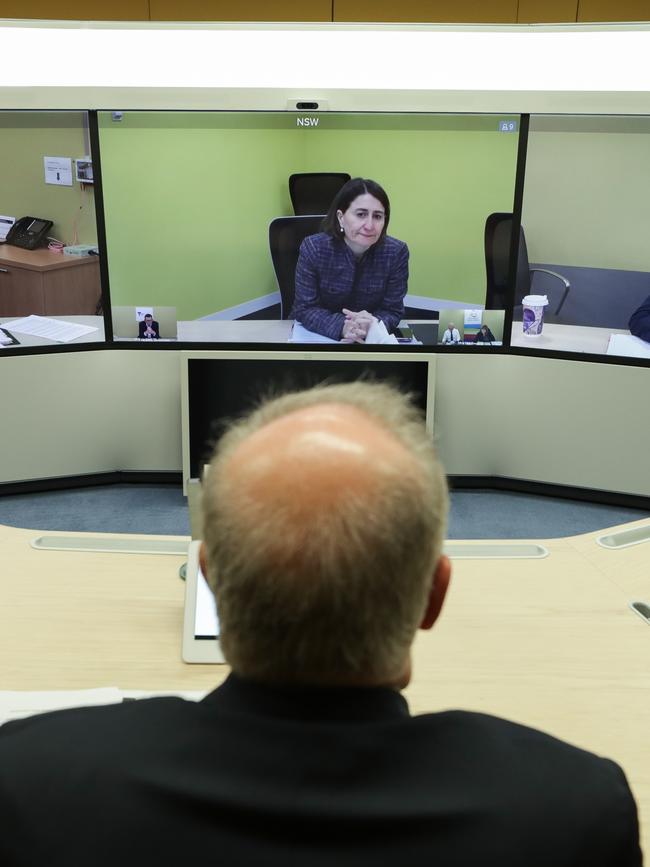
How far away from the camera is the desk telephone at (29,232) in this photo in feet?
12.2

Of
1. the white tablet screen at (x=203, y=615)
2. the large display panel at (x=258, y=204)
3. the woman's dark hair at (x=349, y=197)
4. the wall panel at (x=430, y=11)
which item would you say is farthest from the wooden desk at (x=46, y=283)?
the white tablet screen at (x=203, y=615)

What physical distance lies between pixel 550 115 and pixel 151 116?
5.45 feet

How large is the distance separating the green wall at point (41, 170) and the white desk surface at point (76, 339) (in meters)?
0.36

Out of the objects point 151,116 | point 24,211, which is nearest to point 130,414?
point 24,211

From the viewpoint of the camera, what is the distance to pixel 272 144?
3689mm

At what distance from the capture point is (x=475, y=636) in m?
1.66

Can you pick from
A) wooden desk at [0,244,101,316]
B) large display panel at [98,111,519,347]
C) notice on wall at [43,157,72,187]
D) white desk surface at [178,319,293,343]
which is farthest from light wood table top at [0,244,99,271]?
white desk surface at [178,319,293,343]

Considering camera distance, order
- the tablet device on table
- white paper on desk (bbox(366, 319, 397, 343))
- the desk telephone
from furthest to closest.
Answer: white paper on desk (bbox(366, 319, 397, 343)) → the desk telephone → the tablet device on table

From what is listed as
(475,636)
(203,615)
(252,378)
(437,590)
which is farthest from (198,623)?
(252,378)

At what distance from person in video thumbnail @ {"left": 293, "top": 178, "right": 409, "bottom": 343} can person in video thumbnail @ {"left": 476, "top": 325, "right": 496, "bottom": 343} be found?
0.37 metres

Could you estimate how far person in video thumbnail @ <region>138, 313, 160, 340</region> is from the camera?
3912 millimetres

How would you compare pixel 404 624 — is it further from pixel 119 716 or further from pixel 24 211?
pixel 24 211

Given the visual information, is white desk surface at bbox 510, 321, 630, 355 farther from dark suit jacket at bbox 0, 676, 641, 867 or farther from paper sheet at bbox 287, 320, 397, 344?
dark suit jacket at bbox 0, 676, 641, 867

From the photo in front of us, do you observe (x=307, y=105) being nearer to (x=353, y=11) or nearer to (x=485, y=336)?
(x=353, y=11)
